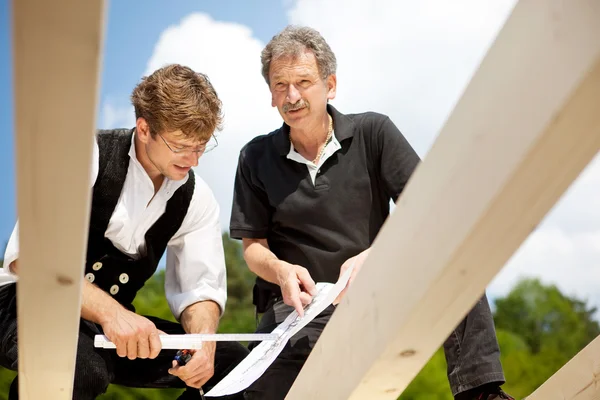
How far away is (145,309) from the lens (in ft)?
14.6

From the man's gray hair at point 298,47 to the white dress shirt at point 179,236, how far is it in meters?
0.43

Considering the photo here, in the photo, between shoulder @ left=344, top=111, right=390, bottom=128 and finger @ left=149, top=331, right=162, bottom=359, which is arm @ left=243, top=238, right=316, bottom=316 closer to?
finger @ left=149, top=331, right=162, bottom=359

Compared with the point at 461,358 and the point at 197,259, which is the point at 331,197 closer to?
the point at 197,259

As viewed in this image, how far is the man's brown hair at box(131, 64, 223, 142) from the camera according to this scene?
6.84ft

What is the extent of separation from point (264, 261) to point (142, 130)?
0.50 m

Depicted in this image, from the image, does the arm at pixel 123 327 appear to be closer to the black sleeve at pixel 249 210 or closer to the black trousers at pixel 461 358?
the black trousers at pixel 461 358

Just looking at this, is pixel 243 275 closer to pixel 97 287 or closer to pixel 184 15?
pixel 184 15

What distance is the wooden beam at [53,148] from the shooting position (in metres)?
0.79

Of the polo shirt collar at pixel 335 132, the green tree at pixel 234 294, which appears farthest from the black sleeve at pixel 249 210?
the green tree at pixel 234 294

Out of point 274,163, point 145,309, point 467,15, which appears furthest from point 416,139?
point 274,163

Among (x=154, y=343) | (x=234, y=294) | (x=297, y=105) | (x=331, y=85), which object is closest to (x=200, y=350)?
(x=154, y=343)

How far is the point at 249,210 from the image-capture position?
225 centimetres

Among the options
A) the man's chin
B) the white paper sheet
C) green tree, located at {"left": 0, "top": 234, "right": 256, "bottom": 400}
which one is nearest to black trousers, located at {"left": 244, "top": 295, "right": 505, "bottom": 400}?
the white paper sheet

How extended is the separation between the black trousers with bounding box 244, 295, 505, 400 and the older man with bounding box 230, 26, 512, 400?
4.4 inches
